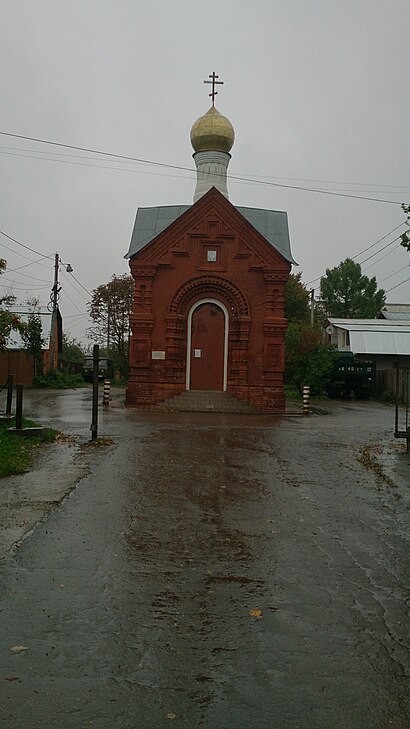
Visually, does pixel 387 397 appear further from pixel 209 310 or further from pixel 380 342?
pixel 209 310

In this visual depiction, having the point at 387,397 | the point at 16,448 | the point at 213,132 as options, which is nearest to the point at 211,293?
the point at 213,132

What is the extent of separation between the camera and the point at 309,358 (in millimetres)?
36062

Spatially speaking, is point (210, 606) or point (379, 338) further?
point (379, 338)

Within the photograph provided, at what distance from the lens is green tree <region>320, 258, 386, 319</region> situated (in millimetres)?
75688

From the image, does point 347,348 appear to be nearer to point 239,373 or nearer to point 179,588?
point 239,373

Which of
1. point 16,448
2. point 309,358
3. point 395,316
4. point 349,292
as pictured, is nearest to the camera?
point 16,448

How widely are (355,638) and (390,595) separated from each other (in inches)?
38.1

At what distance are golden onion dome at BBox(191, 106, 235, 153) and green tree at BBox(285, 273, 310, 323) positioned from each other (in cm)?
2806

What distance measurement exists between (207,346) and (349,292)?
53473mm

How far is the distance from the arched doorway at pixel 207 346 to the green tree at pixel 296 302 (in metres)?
33.2

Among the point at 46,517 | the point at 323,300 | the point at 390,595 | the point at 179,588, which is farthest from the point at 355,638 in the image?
the point at 323,300

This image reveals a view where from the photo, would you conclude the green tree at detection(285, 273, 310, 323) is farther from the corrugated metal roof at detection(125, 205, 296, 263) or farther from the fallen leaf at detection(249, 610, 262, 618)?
the fallen leaf at detection(249, 610, 262, 618)

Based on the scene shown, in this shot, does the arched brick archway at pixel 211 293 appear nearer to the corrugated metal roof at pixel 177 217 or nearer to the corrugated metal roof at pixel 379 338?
the corrugated metal roof at pixel 177 217

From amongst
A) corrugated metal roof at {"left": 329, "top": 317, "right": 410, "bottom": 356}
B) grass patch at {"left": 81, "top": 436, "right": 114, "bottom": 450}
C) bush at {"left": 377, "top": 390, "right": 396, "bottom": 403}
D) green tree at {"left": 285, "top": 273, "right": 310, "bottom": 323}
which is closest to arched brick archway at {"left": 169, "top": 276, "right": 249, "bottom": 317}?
grass patch at {"left": 81, "top": 436, "right": 114, "bottom": 450}
